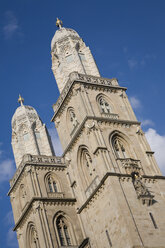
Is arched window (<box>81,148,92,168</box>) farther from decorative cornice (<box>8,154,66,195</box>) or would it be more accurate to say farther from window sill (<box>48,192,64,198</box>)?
window sill (<box>48,192,64,198</box>)

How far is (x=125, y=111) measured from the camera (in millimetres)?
39375

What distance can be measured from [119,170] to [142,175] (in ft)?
6.52

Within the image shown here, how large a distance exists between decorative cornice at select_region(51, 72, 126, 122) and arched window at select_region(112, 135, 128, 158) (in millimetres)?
5992

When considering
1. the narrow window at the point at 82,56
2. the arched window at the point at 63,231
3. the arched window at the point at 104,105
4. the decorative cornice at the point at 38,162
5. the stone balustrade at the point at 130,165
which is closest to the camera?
the stone balustrade at the point at 130,165

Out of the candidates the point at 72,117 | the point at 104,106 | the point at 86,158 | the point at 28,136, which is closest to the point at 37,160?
the point at 72,117

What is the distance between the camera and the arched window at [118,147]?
117ft

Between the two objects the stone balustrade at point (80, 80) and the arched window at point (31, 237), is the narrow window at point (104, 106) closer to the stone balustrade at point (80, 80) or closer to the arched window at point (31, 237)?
the stone balustrade at point (80, 80)

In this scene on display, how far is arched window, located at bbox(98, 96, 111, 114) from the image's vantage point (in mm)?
38838

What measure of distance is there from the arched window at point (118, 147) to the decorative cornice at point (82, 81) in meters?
5.99

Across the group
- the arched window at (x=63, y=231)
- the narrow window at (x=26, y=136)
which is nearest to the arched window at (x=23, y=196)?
the arched window at (x=63, y=231)

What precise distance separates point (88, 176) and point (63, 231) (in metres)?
5.19

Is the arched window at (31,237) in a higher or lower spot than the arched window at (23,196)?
lower

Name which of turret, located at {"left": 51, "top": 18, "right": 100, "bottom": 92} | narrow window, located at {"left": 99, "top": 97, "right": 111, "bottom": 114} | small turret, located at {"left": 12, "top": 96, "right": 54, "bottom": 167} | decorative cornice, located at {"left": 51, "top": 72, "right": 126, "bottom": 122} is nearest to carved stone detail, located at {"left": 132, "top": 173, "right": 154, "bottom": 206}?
narrow window, located at {"left": 99, "top": 97, "right": 111, "bottom": 114}

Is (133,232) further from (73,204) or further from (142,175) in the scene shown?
(73,204)
